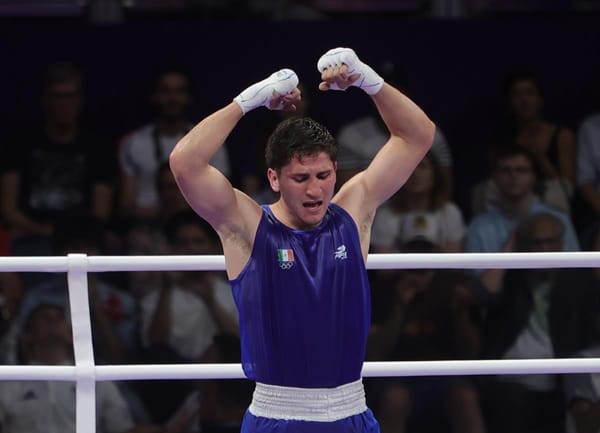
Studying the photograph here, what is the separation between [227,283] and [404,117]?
2.33 meters

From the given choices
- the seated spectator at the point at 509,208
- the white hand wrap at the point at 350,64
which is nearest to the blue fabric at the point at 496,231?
the seated spectator at the point at 509,208

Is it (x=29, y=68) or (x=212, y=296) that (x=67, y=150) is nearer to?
(x=29, y=68)

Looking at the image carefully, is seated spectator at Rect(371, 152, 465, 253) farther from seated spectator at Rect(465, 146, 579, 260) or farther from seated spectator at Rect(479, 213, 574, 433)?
seated spectator at Rect(479, 213, 574, 433)

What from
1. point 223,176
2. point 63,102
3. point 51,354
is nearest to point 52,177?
point 63,102

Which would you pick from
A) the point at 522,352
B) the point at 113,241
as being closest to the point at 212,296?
the point at 113,241

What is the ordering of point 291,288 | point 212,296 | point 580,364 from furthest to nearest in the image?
point 212,296 < point 580,364 < point 291,288

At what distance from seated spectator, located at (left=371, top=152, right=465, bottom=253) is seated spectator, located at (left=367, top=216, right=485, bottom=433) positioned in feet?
0.74

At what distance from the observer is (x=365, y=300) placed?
291cm

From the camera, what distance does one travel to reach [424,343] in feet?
17.1

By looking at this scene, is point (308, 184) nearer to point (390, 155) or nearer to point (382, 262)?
point (390, 155)

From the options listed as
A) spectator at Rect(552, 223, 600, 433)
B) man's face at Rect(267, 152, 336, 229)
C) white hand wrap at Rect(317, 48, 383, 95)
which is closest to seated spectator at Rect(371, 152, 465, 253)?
spectator at Rect(552, 223, 600, 433)

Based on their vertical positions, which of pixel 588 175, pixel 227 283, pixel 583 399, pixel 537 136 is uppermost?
pixel 537 136

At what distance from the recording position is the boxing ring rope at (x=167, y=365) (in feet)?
11.2

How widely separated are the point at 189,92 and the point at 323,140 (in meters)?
2.88
